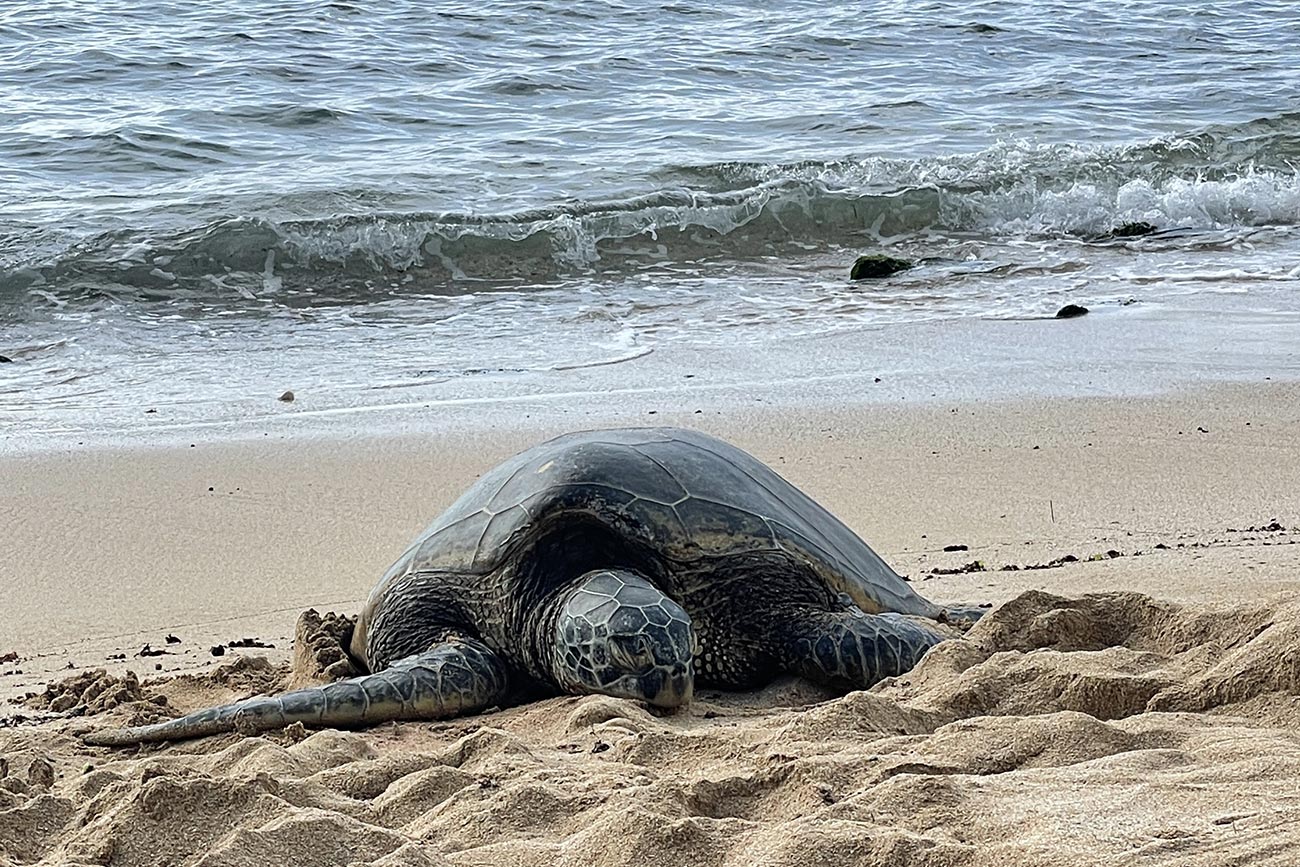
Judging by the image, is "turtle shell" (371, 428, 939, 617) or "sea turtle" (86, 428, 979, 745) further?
"turtle shell" (371, 428, 939, 617)

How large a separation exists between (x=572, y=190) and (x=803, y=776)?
9.60 m

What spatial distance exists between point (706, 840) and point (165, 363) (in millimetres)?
6173

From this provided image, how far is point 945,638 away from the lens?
3.33 m

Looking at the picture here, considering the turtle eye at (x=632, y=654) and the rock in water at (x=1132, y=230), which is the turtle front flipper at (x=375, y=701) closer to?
the turtle eye at (x=632, y=654)

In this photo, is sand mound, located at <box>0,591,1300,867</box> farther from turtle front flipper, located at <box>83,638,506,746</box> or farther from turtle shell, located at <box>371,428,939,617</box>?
turtle shell, located at <box>371,428,939,617</box>

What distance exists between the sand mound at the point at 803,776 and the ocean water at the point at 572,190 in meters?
3.62

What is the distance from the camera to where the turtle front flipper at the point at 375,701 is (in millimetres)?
2941

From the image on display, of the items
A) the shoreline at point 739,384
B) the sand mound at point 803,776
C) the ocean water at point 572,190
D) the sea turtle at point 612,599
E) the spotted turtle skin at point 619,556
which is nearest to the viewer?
the sand mound at point 803,776

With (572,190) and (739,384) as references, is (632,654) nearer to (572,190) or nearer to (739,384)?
(739,384)

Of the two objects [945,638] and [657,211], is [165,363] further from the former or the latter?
[945,638]

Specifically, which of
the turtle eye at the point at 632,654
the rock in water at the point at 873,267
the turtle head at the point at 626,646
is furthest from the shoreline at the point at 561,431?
the rock in water at the point at 873,267

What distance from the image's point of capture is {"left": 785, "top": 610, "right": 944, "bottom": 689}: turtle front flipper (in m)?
3.18

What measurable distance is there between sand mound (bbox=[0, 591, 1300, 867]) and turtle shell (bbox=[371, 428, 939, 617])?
415 millimetres

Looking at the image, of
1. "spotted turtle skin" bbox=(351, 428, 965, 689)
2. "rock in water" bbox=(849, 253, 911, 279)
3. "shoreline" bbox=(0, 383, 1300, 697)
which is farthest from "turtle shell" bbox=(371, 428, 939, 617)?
"rock in water" bbox=(849, 253, 911, 279)
